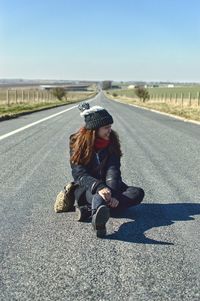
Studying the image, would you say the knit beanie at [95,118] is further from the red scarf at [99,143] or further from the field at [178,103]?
the field at [178,103]

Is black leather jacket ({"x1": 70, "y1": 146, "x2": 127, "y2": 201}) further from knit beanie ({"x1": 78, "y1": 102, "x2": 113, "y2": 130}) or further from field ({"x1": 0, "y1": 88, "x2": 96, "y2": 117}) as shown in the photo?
field ({"x1": 0, "y1": 88, "x2": 96, "y2": 117})

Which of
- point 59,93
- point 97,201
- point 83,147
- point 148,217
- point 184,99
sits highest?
point 83,147

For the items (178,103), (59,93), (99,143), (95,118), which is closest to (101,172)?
(99,143)

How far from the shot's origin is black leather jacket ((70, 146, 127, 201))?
5004mm

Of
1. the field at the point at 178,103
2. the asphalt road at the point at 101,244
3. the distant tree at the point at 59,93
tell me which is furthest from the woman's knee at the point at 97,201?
the distant tree at the point at 59,93

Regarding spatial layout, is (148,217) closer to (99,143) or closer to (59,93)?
(99,143)

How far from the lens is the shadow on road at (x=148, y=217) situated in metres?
4.37

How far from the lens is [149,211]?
5.31 metres

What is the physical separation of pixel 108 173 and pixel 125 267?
1.66 meters

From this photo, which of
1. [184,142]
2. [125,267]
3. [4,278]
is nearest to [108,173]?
[125,267]

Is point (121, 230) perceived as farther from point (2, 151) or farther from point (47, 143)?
point (47, 143)

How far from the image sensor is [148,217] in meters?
5.07

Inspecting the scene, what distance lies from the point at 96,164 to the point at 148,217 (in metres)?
0.77

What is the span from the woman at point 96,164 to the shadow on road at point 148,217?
6.5 inches
